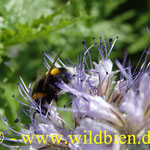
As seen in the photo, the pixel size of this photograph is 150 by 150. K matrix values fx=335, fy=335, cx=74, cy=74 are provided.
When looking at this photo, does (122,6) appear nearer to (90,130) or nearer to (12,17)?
(12,17)

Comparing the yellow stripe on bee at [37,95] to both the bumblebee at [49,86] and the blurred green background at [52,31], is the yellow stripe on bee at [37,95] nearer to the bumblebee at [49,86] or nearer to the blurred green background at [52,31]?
the bumblebee at [49,86]

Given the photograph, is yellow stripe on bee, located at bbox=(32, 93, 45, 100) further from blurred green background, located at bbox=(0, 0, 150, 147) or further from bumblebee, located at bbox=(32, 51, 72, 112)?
blurred green background, located at bbox=(0, 0, 150, 147)

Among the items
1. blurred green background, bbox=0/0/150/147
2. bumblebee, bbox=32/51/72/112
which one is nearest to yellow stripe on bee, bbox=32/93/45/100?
bumblebee, bbox=32/51/72/112

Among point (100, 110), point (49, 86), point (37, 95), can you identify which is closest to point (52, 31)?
point (49, 86)

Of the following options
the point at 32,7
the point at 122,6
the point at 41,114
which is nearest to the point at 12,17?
the point at 32,7

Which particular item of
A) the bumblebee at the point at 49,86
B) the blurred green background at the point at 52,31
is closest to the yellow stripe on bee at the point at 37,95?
the bumblebee at the point at 49,86

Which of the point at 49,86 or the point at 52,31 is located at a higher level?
the point at 52,31

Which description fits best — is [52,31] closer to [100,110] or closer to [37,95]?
[37,95]
